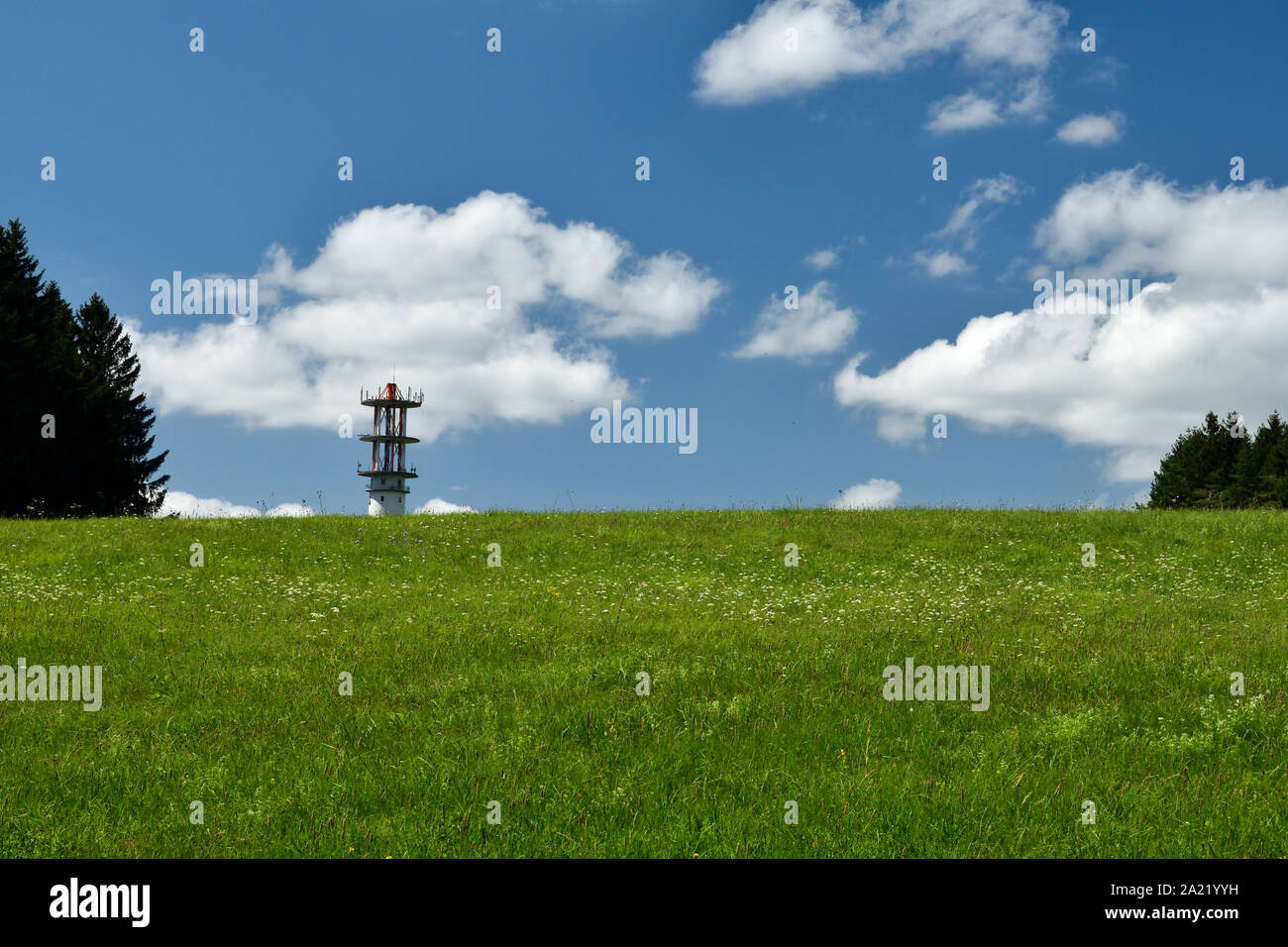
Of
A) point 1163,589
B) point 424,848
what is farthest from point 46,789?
point 1163,589

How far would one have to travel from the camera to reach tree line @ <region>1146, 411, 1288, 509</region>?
77.1 m

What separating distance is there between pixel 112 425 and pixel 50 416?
17.3 ft

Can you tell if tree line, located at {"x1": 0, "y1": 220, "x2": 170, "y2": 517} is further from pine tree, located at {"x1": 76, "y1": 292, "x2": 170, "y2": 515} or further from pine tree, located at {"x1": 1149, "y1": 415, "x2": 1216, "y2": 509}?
pine tree, located at {"x1": 1149, "y1": 415, "x2": 1216, "y2": 509}

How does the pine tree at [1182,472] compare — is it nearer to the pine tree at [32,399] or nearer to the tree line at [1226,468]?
the tree line at [1226,468]

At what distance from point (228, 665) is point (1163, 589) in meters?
19.1

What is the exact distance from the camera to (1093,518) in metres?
29.9

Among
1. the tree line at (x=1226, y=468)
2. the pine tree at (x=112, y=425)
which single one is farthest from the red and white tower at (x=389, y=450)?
the tree line at (x=1226, y=468)

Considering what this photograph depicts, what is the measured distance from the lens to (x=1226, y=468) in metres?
89.4

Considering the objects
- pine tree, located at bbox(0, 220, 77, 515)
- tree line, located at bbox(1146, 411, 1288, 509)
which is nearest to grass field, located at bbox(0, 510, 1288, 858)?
pine tree, located at bbox(0, 220, 77, 515)

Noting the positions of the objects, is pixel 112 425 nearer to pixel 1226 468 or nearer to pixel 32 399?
pixel 32 399

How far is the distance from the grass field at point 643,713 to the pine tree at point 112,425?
30.8m

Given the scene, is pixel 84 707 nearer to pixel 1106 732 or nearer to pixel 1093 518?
pixel 1106 732

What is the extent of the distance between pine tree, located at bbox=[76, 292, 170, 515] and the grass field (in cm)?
3085
